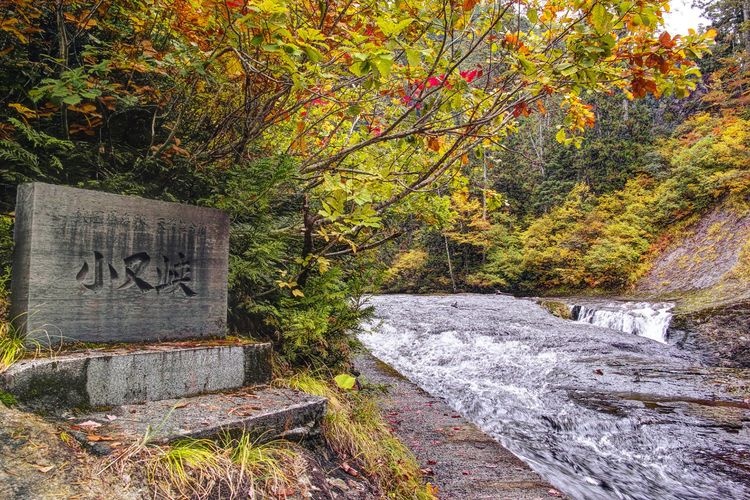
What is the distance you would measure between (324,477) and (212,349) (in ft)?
3.53

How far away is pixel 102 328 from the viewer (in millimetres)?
2686

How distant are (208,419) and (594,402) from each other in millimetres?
5197

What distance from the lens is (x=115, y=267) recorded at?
9.07 ft

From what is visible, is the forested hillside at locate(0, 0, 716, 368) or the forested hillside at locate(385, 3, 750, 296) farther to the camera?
the forested hillside at locate(385, 3, 750, 296)

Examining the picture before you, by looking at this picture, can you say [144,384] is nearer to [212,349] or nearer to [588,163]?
[212,349]

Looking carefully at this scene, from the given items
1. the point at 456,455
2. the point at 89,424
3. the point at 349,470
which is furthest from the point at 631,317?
the point at 89,424

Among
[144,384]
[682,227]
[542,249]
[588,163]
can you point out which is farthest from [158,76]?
[588,163]

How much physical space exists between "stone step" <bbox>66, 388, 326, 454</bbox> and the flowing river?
1.75 m

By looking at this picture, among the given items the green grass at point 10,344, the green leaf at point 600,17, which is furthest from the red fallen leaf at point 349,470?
the green leaf at point 600,17

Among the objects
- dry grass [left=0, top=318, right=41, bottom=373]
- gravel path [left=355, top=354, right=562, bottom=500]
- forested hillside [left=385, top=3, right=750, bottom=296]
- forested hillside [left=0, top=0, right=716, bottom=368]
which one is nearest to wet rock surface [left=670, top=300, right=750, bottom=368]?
forested hillside [left=385, top=3, right=750, bottom=296]

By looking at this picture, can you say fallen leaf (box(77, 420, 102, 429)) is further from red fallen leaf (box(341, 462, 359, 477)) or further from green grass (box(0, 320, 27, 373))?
red fallen leaf (box(341, 462, 359, 477))

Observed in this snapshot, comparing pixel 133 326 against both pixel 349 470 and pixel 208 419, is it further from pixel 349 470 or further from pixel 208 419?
pixel 349 470

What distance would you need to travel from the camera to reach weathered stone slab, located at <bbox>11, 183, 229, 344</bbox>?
8.14 feet

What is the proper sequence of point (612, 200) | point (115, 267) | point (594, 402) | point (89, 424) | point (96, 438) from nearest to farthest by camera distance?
point (96, 438) < point (89, 424) < point (115, 267) < point (594, 402) < point (612, 200)
